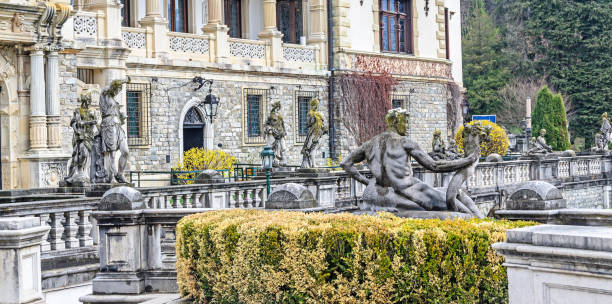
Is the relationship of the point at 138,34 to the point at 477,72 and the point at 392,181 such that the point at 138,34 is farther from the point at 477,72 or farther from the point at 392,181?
the point at 477,72

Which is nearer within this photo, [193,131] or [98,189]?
[98,189]

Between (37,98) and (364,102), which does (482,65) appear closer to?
(364,102)

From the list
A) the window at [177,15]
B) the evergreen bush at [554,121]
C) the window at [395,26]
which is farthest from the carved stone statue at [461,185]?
the evergreen bush at [554,121]

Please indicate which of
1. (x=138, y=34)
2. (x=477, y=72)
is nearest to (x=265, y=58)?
(x=138, y=34)

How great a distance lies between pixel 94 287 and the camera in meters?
9.97

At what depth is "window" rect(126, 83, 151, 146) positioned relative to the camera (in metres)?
26.5

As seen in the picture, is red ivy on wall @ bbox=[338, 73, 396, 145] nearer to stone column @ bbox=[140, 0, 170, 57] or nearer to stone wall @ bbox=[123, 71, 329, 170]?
stone wall @ bbox=[123, 71, 329, 170]

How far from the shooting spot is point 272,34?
3103 centimetres

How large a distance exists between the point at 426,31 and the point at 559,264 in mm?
34192

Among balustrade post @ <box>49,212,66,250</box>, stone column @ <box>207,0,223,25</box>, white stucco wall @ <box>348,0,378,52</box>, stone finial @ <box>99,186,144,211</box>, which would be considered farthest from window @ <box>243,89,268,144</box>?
stone finial @ <box>99,186,144,211</box>

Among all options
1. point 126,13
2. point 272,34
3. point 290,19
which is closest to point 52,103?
point 126,13

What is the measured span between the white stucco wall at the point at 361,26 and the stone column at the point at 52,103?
15.3 m

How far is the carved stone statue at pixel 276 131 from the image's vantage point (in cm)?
2252

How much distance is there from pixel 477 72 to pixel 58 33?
42148 mm
